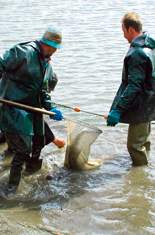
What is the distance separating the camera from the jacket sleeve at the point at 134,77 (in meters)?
4.34

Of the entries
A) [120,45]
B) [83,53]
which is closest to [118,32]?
[120,45]

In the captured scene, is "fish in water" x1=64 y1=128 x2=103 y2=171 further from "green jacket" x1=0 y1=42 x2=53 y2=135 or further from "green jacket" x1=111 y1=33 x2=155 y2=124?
"green jacket" x1=0 y1=42 x2=53 y2=135

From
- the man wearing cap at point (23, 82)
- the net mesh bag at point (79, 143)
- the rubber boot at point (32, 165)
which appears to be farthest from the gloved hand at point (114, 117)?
the rubber boot at point (32, 165)

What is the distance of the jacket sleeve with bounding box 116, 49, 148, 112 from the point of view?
434 cm

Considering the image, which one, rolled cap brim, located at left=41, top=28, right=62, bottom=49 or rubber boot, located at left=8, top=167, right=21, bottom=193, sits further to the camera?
rubber boot, located at left=8, top=167, right=21, bottom=193

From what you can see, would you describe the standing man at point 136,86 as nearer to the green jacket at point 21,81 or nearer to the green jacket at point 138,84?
the green jacket at point 138,84

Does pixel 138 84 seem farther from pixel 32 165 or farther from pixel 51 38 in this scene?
pixel 32 165

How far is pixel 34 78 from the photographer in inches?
165

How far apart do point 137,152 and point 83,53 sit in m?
6.88

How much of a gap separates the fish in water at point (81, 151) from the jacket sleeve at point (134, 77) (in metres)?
0.56

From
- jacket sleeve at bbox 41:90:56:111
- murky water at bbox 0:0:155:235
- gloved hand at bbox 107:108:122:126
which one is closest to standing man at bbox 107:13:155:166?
gloved hand at bbox 107:108:122:126

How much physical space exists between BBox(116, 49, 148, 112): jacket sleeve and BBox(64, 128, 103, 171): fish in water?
1.83ft

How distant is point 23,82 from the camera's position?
416 centimetres

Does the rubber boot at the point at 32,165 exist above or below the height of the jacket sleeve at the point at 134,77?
below
